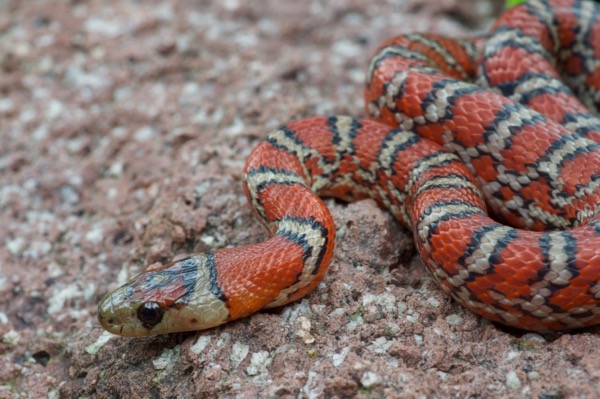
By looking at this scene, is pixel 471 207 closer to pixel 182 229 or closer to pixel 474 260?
pixel 474 260

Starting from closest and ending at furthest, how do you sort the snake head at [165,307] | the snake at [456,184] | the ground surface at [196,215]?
the ground surface at [196,215] → the snake at [456,184] → the snake head at [165,307]

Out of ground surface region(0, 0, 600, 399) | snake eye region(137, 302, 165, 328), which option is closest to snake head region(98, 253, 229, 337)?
snake eye region(137, 302, 165, 328)

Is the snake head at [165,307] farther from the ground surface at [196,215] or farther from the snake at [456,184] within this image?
the ground surface at [196,215]

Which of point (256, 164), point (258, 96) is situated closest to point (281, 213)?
point (256, 164)

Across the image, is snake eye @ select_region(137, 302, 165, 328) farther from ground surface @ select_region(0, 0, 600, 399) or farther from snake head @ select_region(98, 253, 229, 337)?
ground surface @ select_region(0, 0, 600, 399)

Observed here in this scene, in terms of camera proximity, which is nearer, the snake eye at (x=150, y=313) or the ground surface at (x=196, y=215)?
the ground surface at (x=196, y=215)

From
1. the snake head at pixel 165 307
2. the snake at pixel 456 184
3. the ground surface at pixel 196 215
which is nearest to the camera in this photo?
the ground surface at pixel 196 215

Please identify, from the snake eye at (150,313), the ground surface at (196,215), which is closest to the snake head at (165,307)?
the snake eye at (150,313)
